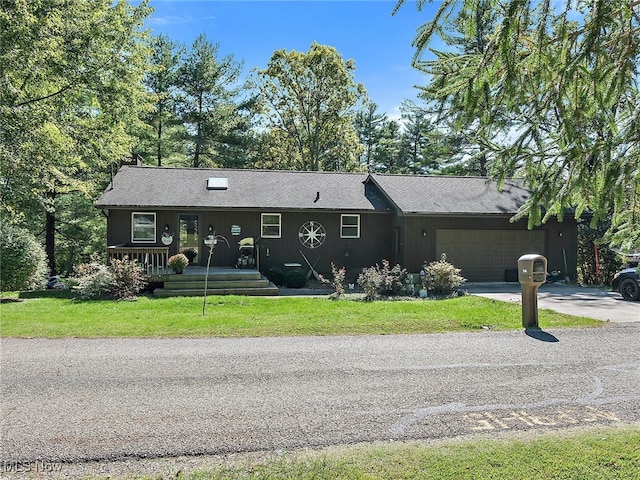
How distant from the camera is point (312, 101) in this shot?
104 ft

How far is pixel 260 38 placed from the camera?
12164mm

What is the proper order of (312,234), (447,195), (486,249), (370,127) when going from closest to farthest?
(312,234), (486,249), (447,195), (370,127)

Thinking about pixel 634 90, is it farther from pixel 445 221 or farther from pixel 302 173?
pixel 302 173

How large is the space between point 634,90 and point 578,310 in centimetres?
806

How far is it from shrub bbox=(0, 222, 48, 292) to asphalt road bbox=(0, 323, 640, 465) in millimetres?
9162

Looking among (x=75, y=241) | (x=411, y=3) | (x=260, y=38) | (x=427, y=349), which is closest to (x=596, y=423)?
(x=427, y=349)

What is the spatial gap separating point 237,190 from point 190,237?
2.57 meters

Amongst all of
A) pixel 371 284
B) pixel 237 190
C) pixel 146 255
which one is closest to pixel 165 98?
pixel 237 190

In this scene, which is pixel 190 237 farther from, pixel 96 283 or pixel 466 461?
pixel 466 461

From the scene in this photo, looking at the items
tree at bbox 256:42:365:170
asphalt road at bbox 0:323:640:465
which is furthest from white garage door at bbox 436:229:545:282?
tree at bbox 256:42:365:170

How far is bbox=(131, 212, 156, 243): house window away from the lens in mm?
16688

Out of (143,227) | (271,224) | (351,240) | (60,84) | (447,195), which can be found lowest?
(351,240)

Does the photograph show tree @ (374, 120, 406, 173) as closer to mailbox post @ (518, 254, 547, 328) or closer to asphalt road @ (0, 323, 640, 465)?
mailbox post @ (518, 254, 547, 328)

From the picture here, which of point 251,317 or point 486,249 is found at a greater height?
point 486,249
